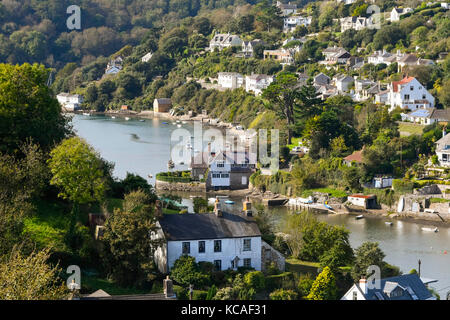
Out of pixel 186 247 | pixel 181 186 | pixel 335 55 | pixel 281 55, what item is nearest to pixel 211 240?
pixel 186 247

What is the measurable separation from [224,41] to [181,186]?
152ft

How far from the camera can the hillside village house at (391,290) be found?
1770cm

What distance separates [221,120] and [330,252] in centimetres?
5179

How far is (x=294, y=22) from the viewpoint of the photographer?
87.9 m

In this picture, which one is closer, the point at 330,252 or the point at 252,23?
the point at 330,252

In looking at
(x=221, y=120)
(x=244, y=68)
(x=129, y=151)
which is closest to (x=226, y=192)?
(x=129, y=151)

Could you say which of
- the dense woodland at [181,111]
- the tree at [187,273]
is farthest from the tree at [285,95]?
the tree at [187,273]

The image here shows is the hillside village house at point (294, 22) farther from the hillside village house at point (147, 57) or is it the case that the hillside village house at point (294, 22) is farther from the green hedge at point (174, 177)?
the green hedge at point (174, 177)

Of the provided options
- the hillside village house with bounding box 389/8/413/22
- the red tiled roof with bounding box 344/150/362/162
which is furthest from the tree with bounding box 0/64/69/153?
the hillside village house with bounding box 389/8/413/22

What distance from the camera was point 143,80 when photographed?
93438 millimetres

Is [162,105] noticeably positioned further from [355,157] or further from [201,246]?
[201,246]

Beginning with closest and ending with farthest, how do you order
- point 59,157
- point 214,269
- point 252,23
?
point 214,269 → point 59,157 → point 252,23

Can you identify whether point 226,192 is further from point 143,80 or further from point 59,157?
point 143,80
